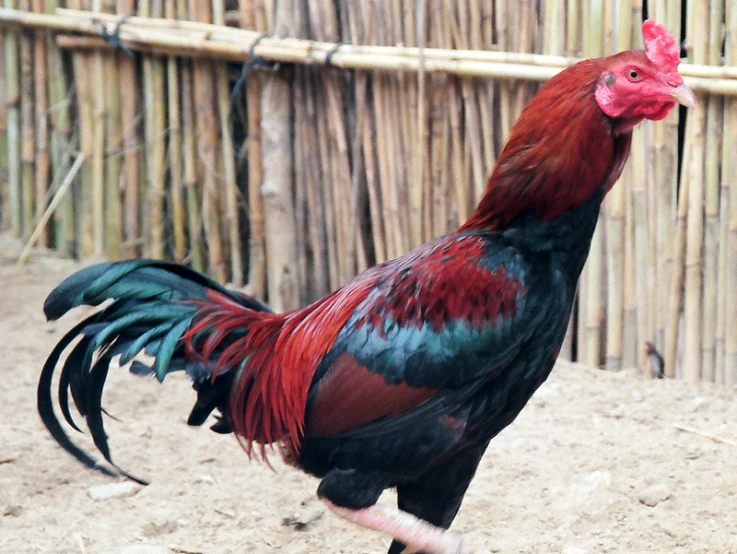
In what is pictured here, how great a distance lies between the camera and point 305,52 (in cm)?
489

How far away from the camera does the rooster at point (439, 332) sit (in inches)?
111

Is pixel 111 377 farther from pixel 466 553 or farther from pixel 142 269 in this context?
pixel 466 553

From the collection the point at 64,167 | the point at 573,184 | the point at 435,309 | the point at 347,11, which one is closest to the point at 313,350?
the point at 435,309

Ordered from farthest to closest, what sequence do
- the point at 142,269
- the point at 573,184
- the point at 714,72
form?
the point at 714,72
the point at 142,269
the point at 573,184

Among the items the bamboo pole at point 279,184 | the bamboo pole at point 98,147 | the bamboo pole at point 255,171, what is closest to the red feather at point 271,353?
the bamboo pole at point 279,184

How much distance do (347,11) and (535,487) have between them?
2390 millimetres

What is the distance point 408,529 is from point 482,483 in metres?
1.11

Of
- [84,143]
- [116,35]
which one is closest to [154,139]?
[84,143]

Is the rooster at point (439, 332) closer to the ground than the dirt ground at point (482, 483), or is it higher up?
higher up

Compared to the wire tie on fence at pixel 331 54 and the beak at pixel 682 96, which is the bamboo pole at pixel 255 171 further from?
the beak at pixel 682 96

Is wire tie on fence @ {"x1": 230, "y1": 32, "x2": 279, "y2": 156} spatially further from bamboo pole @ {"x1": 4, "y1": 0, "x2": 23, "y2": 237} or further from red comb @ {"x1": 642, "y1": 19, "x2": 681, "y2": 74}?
red comb @ {"x1": 642, "y1": 19, "x2": 681, "y2": 74}

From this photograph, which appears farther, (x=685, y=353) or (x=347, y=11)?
(x=347, y=11)

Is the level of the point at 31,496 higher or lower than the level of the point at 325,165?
lower

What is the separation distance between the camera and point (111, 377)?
187 inches
